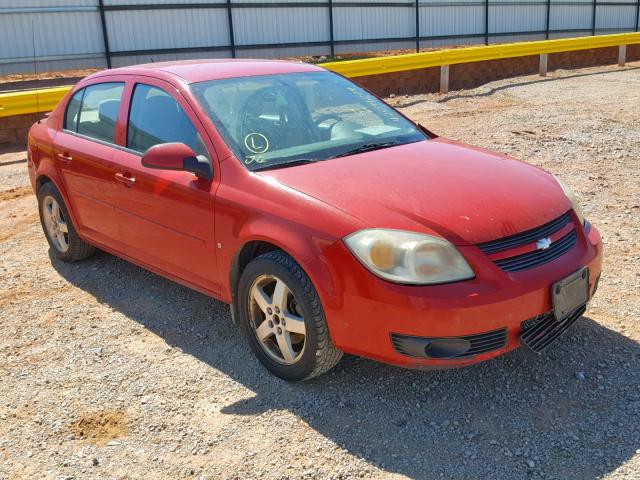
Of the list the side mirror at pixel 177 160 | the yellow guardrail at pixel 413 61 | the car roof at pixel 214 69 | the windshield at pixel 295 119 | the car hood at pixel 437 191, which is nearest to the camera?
the car hood at pixel 437 191

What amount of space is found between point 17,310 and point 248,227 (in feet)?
7.48

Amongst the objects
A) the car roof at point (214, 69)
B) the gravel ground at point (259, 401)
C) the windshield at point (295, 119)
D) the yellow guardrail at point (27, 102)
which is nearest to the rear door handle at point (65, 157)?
the car roof at point (214, 69)

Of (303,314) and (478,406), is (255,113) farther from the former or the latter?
(478,406)

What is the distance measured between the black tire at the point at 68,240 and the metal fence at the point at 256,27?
340 inches

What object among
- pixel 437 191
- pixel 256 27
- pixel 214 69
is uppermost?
pixel 256 27

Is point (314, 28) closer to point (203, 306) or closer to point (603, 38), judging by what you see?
point (603, 38)

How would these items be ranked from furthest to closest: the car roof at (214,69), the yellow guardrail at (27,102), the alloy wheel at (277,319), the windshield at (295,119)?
the yellow guardrail at (27,102) → the car roof at (214,69) → the windshield at (295,119) → the alloy wheel at (277,319)

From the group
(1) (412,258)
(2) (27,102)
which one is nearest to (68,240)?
(1) (412,258)

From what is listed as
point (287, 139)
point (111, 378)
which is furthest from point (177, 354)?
point (287, 139)

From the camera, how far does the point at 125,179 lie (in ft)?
14.8

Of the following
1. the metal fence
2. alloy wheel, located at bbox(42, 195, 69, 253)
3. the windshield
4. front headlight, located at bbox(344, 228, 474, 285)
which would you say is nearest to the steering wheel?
the windshield

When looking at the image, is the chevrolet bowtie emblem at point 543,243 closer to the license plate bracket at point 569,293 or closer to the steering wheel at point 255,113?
the license plate bracket at point 569,293

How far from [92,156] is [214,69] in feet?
3.61

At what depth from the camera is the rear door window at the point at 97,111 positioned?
4.81 m
